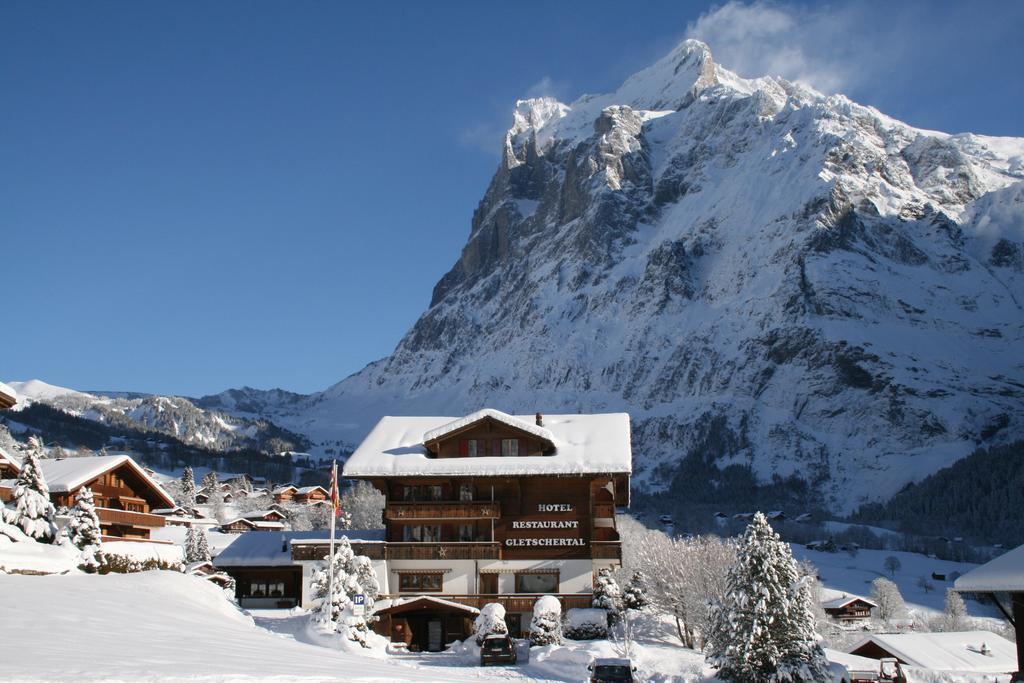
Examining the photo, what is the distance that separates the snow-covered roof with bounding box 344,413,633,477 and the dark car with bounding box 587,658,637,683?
1788 cm

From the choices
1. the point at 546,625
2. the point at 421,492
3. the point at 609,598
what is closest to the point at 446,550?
the point at 421,492

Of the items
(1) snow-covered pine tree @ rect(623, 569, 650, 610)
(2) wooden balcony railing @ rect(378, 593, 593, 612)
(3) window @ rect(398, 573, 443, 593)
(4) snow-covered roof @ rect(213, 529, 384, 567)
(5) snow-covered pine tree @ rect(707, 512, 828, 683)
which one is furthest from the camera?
(4) snow-covered roof @ rect(213, 529, 384, 567)

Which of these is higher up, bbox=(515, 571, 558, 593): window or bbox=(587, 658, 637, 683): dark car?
bbox=(515, 571, 558, 593): window

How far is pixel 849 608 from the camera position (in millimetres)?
104125

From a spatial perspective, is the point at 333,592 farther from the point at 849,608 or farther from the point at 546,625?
the point at 849,608

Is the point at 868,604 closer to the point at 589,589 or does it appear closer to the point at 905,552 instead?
the point at 905,552

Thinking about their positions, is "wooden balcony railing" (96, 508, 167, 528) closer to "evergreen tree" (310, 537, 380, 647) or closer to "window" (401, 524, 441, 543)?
"window" (401, 524, 441, 543)

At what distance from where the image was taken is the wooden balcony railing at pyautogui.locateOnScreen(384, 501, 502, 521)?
46.0 m

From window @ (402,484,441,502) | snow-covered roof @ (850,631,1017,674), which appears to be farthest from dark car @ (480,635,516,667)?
snow-covered roof @ (850,631,1017,674)

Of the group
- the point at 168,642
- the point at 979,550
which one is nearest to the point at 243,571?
the point at 168,642

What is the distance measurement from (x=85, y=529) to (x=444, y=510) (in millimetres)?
16393

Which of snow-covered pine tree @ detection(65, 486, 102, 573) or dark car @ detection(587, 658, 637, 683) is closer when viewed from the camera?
dark car @ detection(587, 658, 637, 683)

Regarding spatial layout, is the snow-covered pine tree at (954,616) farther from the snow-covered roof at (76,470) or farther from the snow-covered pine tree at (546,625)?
the snow-covered roof at (76,470)

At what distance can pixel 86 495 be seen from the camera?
37281 mm
